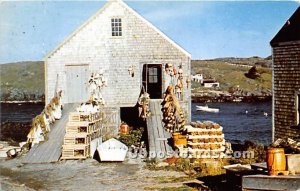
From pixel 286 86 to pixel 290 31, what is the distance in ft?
7.71

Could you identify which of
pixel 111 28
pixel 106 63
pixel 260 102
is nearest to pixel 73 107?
pixel 106 63

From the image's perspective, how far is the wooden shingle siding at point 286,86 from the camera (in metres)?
20.3

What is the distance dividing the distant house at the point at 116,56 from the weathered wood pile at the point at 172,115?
282cm

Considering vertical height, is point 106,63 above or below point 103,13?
below

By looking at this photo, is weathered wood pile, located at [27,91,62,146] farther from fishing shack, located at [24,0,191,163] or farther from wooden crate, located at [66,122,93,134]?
fishing shack, located at [24,0,191,163]

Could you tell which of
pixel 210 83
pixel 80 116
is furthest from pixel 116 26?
pixel 210 83

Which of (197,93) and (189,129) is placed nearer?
(189,129)

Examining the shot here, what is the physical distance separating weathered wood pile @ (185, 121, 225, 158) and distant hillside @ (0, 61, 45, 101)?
249 feet

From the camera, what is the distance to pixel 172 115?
23.0 m

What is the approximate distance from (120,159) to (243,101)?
3254 inches

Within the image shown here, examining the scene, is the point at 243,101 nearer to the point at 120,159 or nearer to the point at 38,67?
the point at 38,67

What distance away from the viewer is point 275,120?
2194 centimetres

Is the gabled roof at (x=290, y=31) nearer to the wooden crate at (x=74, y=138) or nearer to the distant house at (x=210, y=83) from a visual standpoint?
the wooden crate at (x=74, y=138)

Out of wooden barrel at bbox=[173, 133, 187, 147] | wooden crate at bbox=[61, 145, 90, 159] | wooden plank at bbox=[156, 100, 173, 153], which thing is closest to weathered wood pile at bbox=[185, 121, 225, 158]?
wooden barrel at bbox=[173, 133, 187, 147]
